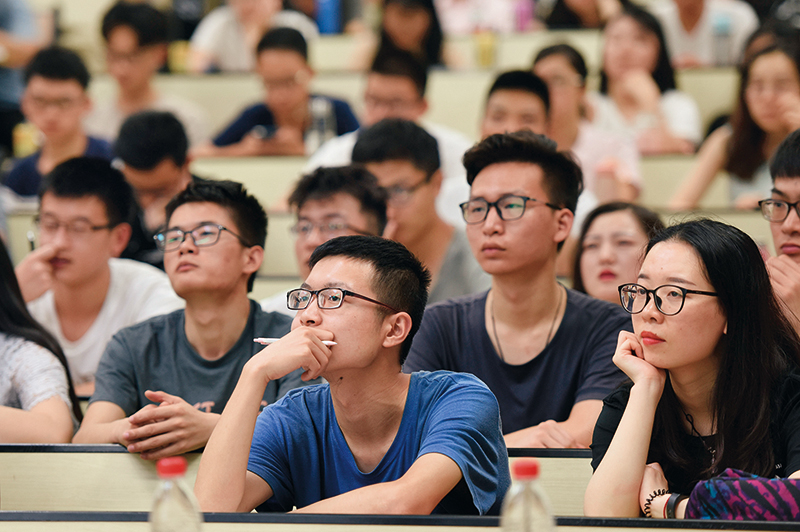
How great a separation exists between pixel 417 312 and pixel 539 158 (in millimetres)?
783

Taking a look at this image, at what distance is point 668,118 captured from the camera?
14.8 ft

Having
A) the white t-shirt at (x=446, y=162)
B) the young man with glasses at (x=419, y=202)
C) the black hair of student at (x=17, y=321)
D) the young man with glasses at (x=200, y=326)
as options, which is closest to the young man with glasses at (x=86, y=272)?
the black hair of student at (x=17, y=321)

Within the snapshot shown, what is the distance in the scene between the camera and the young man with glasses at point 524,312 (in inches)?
87.0

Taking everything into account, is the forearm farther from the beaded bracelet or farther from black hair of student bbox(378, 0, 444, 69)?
black hair of student bbox(378, 0, 444, 69)

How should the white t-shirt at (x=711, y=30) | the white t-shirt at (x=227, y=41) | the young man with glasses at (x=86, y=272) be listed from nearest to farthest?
the young man with glasses at (x=86, y=272)
the white t-shirt at (x=711, y=30)
the white t-shirt at (x=227, y=41)

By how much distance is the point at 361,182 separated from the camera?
269 cm

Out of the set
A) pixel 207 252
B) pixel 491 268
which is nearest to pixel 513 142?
pixel 491 268

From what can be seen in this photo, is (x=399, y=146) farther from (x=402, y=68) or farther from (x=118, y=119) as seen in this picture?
(x=118, y=119)

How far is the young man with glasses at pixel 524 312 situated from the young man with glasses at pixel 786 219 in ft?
1.25

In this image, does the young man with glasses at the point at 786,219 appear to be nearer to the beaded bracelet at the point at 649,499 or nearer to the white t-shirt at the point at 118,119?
the beaded bracelet at the point at 649,499

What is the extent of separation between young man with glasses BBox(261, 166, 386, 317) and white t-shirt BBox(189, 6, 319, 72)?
327 centimetres

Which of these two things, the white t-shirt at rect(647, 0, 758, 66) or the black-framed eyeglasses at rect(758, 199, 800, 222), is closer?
the black-framed eyeglasses at rect(758, 199, 800, 222)

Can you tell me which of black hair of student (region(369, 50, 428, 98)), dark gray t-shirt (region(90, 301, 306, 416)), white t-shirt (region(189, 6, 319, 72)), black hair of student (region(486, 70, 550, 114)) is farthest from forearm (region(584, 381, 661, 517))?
white t-shirt (region(189, 6, 319, 72))

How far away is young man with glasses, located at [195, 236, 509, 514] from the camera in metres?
1.56
